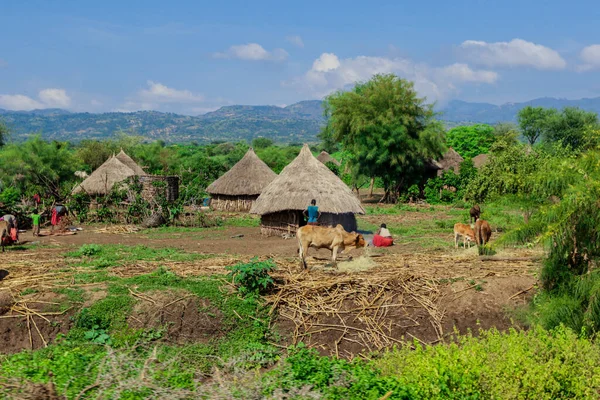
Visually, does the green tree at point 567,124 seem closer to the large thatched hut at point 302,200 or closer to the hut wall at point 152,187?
the large thatched hut at point 302,200

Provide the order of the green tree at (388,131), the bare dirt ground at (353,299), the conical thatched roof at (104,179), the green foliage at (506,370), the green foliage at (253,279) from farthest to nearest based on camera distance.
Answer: the green tree at (388,131)
the conical thatched roof at (104,179)
the green foliage at (253,279)
the bare dirt ground at (353,299)
the green foliage at (506,370)

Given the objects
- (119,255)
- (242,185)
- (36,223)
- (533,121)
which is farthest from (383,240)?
(533,121)

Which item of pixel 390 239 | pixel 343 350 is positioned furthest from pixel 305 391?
pixel 390 239

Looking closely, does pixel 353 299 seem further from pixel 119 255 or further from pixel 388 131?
pixel 388 131

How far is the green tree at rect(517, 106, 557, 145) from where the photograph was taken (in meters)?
69.2

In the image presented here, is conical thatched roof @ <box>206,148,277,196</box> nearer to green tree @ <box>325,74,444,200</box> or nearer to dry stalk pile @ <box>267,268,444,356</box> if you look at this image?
green tree @ <box>325,74,444,200</box>

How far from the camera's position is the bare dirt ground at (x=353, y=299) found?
10.6 meters

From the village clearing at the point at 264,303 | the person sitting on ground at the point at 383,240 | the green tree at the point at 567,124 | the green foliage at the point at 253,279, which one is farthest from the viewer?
the green tree at the point at 567,124

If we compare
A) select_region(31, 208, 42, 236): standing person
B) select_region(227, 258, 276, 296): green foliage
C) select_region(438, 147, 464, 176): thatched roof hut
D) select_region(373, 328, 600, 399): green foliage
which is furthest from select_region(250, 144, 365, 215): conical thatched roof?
select_region(438, 147, 464, 176): thatched roof hut

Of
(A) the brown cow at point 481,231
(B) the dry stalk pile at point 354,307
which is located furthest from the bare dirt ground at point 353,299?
(A) the brown cow at point 481,231

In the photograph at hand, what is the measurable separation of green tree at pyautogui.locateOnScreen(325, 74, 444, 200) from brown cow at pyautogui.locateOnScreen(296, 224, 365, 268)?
2113cm

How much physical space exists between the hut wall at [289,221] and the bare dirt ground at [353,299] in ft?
19.9

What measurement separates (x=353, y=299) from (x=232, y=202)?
1914 cm

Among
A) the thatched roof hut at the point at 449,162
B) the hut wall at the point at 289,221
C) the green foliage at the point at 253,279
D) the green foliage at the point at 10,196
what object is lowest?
the green foliage at the point at 253,279
